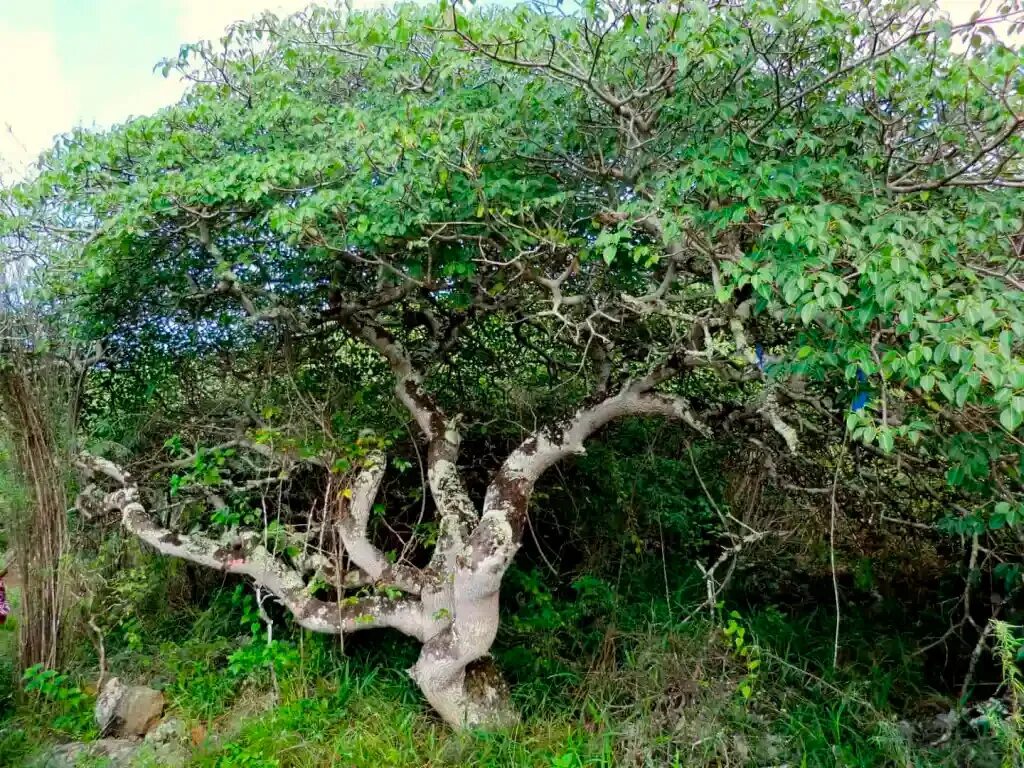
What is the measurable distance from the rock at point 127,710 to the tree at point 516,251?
2.24 ft

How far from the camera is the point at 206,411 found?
4.39 m

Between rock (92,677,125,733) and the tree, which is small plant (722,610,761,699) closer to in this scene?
the tree

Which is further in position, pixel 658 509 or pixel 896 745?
pixel 658 509

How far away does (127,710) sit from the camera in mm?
3281

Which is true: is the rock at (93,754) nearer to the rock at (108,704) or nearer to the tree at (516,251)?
the rock at (108,704)

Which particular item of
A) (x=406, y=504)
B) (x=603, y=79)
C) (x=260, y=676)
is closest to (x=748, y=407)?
(x=603, y=79)

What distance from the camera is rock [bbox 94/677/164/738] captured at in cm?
325

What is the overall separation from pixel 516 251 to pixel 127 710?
291 cm

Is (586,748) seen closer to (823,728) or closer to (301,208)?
(823,728)

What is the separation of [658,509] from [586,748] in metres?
1.69

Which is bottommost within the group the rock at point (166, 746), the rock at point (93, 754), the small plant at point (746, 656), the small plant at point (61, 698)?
the small plant at point (746, 656)

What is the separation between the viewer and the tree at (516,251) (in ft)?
7.39

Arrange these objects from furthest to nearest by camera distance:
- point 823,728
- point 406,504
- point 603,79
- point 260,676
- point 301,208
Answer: point 406,504 → point 260,676 → point 823,728 → point 301,208 → point 603,79

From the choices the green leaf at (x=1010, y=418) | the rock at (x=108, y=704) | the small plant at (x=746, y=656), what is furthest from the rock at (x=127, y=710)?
the green leaf at (x=1010, y=418)
